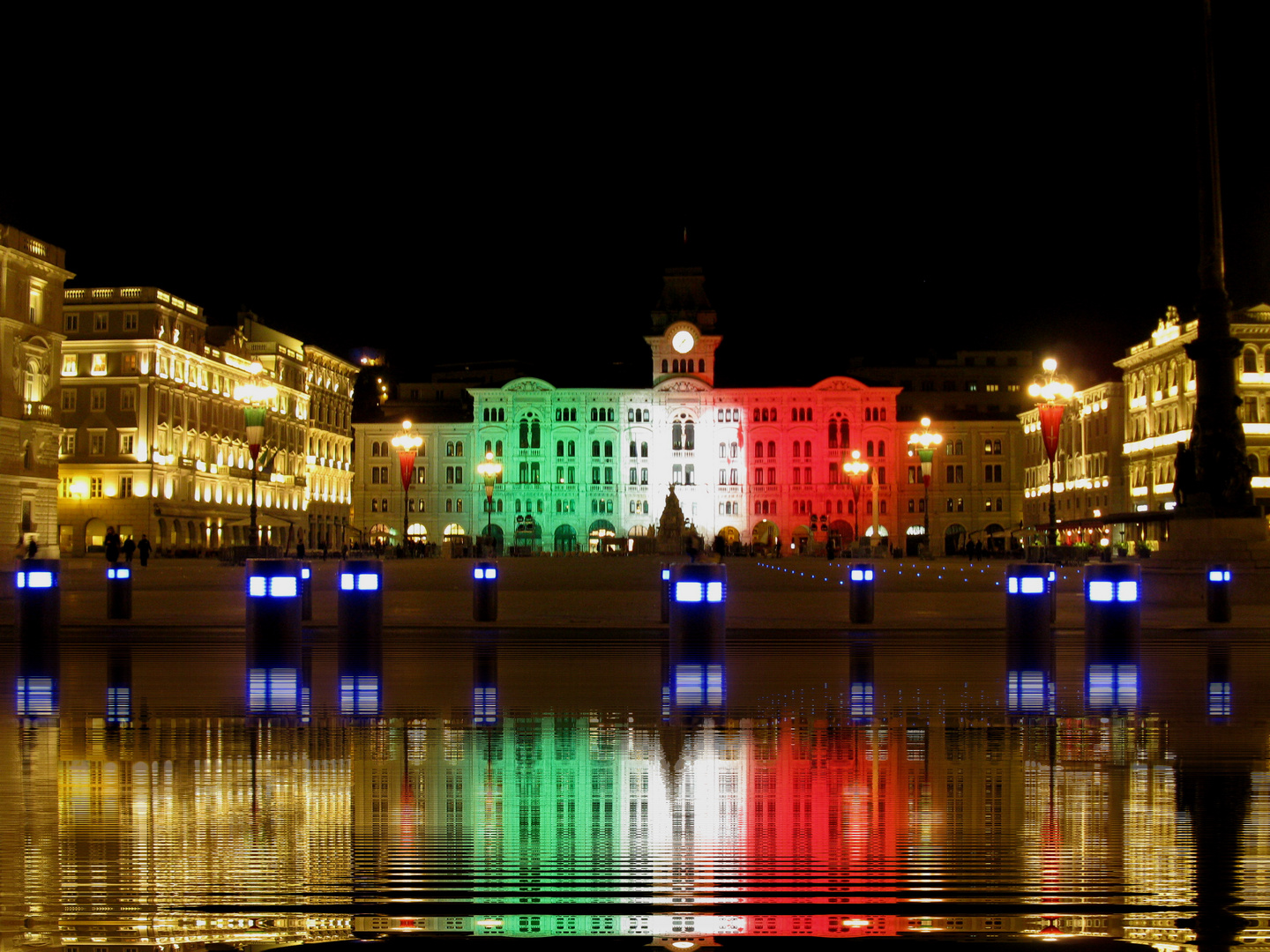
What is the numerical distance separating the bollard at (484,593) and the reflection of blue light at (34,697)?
11.3m

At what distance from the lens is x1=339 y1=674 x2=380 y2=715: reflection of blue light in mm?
12102

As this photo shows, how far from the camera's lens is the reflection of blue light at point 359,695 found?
39.7 feet

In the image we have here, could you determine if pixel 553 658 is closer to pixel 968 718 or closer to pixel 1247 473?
pixel 968 718

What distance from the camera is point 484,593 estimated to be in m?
26.2

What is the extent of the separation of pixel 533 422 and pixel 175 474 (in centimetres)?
2958

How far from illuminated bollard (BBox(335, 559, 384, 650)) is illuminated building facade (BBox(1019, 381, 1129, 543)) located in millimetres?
59479

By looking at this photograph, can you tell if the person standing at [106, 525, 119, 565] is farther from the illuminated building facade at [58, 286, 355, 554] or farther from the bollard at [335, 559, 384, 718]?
the illuminated building facade at [58, 286, 355, 554]

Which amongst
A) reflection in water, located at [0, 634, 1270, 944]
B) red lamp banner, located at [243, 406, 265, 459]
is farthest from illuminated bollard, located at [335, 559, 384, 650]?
red lamp banner, located at [243, 406, 265, 459]

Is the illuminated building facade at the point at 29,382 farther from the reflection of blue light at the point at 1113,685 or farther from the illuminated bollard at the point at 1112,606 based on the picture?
the reflection of blue light at the point at 1113,685

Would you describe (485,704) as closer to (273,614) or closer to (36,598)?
(273,614)

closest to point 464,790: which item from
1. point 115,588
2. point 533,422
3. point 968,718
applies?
point 968,718

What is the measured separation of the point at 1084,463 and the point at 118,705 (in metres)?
81.2

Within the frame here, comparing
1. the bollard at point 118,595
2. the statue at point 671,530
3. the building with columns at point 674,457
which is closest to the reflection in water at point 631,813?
the bollard at point 118,595

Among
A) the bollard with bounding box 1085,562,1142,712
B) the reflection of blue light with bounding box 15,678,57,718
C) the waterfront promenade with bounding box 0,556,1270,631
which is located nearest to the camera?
A: the reflection of blue light with bounding box 15,678,57,718
